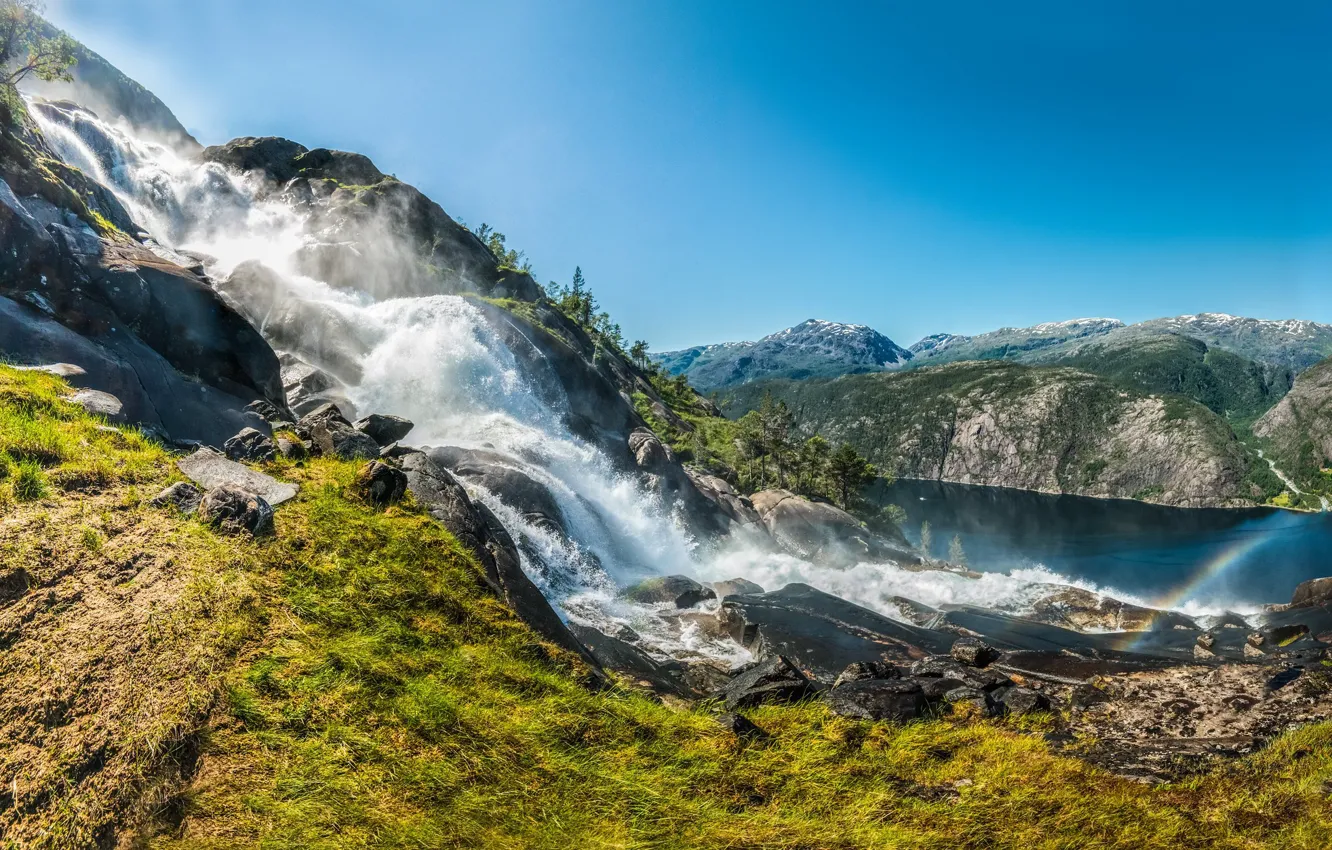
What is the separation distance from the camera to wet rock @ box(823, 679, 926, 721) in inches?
432

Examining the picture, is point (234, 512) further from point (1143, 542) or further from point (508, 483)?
point (1143, 542)

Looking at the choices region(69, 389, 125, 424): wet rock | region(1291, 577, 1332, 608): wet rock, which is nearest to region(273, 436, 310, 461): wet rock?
region(69, 389, 125, 424): wet rock

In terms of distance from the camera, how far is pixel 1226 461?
160750 millimetres

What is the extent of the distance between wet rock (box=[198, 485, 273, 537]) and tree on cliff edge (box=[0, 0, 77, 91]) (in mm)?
31931

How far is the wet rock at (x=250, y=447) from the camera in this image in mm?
12055

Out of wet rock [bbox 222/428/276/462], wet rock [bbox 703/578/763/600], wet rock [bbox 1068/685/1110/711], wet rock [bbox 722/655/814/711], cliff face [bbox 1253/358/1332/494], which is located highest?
cliff face [bbox 1253/358/1332/494]

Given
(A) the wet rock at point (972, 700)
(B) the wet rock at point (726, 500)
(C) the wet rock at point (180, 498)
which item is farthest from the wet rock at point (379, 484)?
(B) the wet rock at point (726, 500)

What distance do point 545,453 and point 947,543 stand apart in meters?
91.6

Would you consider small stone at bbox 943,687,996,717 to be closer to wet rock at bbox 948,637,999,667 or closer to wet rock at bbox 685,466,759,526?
wet rock at bbox 948,637,999,667

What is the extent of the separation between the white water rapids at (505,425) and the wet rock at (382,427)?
6.44 metres

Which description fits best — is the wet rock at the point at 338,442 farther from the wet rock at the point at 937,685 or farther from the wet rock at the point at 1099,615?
the wet rock at the point at 1099,615

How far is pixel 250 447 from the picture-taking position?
12.4 metres

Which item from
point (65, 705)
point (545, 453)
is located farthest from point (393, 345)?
point (65, 705)

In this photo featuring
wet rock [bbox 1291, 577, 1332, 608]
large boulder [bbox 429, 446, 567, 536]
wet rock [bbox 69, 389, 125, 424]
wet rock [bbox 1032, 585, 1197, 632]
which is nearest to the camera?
wet rock [bbox 69, 389, 125, 424]
